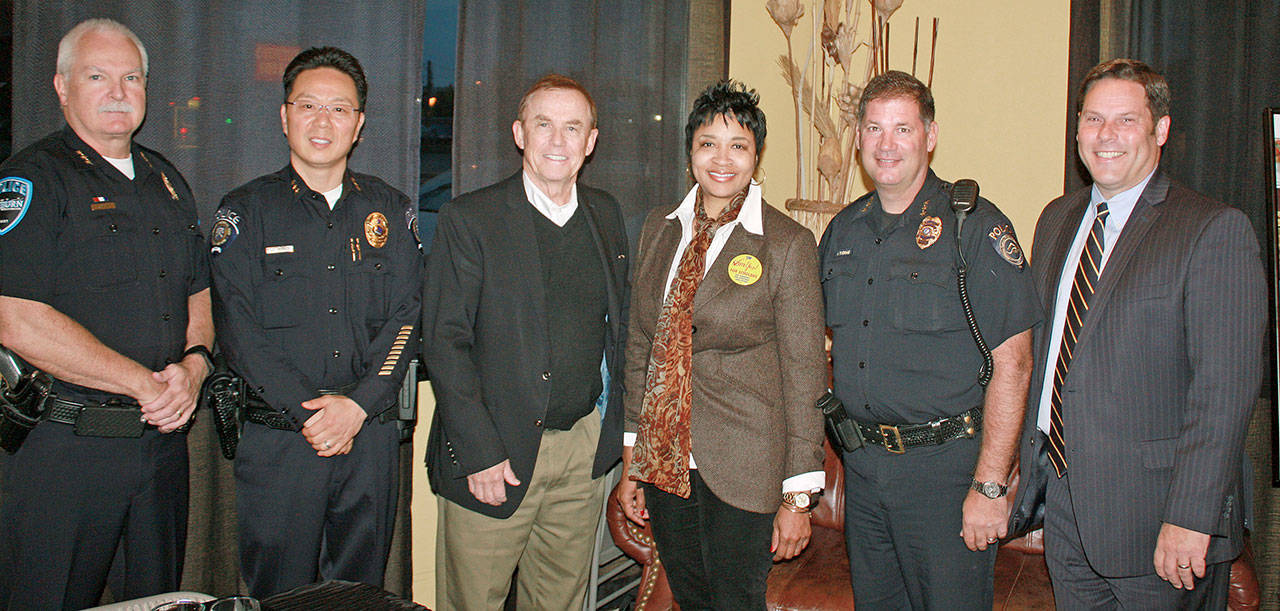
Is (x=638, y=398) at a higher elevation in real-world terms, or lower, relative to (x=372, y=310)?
lower

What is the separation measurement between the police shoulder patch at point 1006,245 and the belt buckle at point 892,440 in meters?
0.51

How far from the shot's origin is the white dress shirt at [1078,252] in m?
1.97

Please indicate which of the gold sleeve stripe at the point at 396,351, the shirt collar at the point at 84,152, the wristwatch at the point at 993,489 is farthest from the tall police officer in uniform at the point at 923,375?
the shirt collar at the point at 84,152

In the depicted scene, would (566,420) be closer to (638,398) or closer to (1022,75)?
(638,398)

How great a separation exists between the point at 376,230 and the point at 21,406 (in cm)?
91

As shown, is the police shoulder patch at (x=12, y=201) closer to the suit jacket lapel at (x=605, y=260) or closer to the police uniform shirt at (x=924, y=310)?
the suit jacket lapel at (x=605, y=260)

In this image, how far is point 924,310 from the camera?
6.50 ft

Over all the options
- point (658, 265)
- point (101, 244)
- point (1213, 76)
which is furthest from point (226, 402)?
point (1213, 76)

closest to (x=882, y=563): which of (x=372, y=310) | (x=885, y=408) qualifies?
(x=885, y=408)

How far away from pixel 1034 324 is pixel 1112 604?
0.73 metres

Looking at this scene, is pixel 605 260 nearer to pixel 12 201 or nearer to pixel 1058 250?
pixel 1058 250

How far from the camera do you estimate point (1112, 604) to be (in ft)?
6.40

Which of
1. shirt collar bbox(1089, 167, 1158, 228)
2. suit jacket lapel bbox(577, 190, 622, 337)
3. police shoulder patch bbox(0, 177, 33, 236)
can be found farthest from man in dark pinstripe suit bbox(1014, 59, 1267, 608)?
police shoulder patch bbox(0, 177, 33, 236)

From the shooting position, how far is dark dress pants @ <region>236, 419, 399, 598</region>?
201cm
